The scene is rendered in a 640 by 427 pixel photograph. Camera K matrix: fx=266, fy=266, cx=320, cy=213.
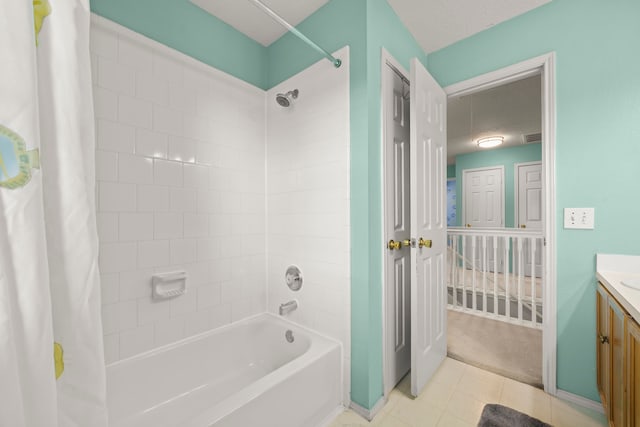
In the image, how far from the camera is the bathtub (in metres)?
1.13

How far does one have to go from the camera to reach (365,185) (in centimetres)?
149

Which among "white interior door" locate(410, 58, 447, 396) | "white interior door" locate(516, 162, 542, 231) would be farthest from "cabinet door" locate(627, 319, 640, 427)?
"white interior door" locate(516, 162, 542, 231)

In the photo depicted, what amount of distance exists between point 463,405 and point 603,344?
796mm

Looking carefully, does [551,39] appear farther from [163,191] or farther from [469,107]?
[163,191]

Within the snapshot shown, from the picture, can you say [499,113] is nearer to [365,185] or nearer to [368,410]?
[365,185]

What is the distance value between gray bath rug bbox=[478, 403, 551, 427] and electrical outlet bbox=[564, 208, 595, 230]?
1.09 meters

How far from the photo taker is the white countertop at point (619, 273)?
43.6 inches

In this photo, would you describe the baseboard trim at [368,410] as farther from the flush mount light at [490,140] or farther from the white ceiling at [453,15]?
the flush mount light at [490,140]

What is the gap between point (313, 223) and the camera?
1.74 meters

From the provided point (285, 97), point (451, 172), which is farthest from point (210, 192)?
point (451, 172)

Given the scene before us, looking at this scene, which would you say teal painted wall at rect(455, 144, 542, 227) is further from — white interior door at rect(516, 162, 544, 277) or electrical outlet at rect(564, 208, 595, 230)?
electrical outlet at rect(564, 208, 595, 230)

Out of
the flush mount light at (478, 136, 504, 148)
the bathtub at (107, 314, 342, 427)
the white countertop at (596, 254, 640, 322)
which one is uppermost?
the flush mount light at (478, 136, 504, 148)

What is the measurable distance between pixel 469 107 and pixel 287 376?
3.82 metres

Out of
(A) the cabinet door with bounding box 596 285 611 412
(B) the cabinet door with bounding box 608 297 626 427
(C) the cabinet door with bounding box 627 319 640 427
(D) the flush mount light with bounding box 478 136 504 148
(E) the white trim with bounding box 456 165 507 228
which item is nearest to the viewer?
(C) the cabinet door with bounding box 627 319 640 427
